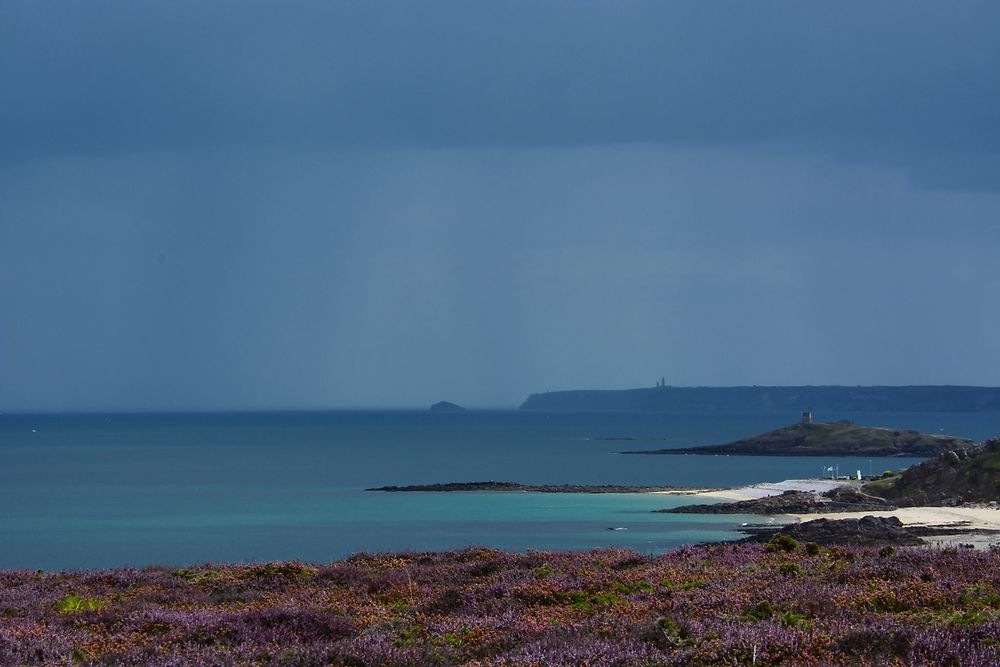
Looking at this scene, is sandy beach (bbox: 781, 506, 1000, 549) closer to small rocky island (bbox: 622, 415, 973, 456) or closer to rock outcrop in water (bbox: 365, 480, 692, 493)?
rock outcrop in water (bbox: 365, 480, 692, 493)

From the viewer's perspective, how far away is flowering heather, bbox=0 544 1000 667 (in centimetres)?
1167

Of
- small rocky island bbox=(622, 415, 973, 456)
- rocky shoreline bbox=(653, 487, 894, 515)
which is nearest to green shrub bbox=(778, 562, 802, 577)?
rocky shoreline bbox=(653, 487, 894, 515)

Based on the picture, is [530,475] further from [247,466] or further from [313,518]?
[313,518]

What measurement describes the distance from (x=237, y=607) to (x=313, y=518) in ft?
206

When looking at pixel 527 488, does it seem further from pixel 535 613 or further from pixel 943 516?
pixel 535 613

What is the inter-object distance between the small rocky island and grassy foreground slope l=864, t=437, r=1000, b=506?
89.4 meters

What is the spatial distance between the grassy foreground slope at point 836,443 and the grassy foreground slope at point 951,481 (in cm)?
8939

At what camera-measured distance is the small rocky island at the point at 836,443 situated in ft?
572

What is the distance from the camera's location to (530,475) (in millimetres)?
129875

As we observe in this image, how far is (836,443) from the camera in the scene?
183000mm

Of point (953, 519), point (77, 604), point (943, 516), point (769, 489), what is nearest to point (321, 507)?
point (769, 489)

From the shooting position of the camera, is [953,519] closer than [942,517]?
Yes

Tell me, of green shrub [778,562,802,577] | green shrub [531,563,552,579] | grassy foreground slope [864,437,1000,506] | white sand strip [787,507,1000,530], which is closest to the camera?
green shrub [778,562,802,577]

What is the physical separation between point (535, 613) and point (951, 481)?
70.9 metres
